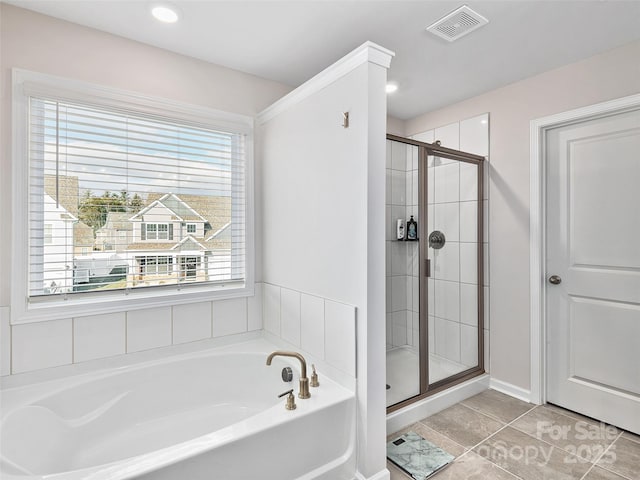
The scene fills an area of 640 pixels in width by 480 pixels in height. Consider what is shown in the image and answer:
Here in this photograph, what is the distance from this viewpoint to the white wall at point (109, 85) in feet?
5.71

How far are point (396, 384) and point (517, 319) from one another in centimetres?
108

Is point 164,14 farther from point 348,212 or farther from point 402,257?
point 402,257

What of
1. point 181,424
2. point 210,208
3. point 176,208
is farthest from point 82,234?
point 181,424

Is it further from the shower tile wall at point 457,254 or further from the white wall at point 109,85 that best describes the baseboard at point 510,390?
the white wall at point 109,85

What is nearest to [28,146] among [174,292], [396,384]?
[174,292]

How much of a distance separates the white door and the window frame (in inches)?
85.7

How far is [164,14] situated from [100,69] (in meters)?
0.52

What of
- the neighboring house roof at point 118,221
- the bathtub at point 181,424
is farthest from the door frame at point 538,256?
the neighboring house roof at point 118,221

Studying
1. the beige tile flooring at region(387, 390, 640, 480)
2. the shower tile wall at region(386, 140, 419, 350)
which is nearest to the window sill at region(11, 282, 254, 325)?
the shower tile wall at region(386, 140, 419, 350)

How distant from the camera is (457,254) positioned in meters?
2.67

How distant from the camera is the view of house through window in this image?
Answer: 1.85m

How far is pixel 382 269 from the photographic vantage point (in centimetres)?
174

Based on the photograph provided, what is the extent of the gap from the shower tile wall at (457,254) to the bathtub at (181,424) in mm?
1162

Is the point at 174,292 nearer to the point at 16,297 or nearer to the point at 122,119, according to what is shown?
the point at 16,297
